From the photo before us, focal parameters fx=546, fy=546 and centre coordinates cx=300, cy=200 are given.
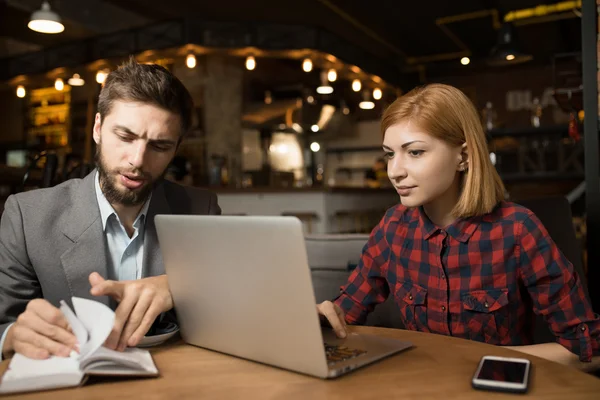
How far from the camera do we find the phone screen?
0.78m

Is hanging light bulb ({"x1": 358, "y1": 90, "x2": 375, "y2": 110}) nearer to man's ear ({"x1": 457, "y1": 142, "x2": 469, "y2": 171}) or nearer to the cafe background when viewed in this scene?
the cafe background

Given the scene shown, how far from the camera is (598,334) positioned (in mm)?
1160

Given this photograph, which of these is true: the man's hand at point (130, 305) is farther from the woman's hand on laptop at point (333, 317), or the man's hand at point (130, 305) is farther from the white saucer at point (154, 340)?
the woman's hand on laptop at point (333, 317)

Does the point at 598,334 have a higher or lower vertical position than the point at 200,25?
lower

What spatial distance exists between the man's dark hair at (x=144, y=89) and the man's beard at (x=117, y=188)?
14 cm

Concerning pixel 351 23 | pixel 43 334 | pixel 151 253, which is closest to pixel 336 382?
pixel 43 334

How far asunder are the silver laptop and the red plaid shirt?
368 mm

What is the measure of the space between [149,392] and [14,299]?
633mm

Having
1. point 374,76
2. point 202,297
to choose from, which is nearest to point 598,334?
point 202,297

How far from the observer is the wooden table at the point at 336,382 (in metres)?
0.76

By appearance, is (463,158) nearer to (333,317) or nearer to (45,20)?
(333,317)

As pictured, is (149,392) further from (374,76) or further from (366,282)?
(374,76)

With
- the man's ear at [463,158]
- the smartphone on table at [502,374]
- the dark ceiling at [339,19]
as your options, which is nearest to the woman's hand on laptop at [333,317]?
the smartphone on table at [502,374]

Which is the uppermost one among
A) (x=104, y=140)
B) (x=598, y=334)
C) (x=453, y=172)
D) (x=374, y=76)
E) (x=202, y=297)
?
(x=374, y=76)
